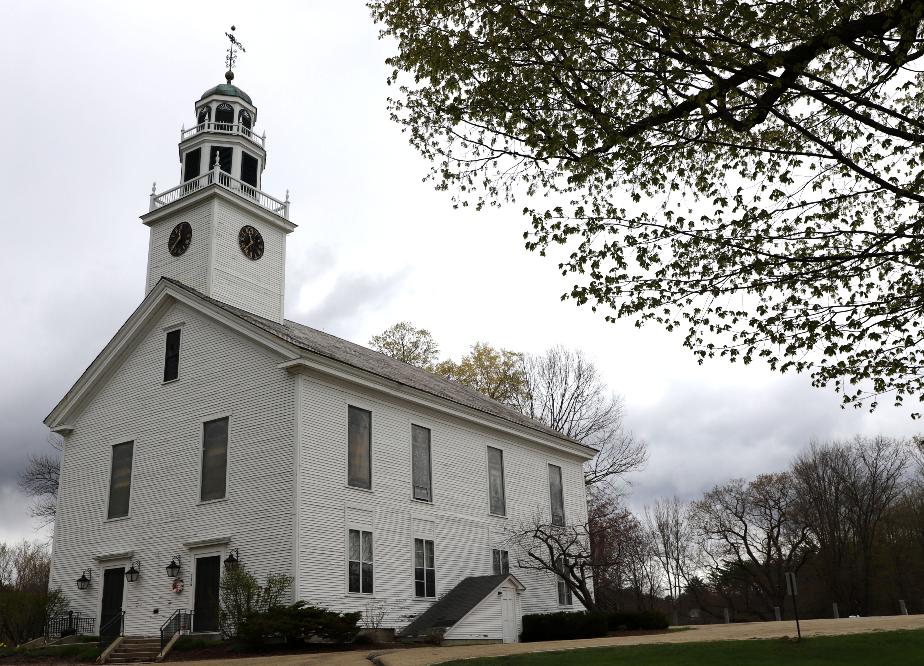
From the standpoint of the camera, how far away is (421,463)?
26656mm

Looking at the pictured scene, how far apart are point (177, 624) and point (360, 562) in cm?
493

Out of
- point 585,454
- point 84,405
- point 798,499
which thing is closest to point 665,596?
point 798,499

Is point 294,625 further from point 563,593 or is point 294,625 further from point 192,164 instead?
point 192,164

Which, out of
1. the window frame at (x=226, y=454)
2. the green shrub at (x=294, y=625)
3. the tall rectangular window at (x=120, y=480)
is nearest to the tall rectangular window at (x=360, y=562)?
the green shrub at (x=294, y=625)

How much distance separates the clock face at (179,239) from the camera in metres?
28.2

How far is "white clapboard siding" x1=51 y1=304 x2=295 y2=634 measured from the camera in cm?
2255

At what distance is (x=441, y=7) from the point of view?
10969mm

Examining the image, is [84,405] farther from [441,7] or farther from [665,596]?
[665,596]

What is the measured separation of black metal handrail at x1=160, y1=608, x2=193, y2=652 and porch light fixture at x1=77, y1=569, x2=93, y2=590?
4.13 metres

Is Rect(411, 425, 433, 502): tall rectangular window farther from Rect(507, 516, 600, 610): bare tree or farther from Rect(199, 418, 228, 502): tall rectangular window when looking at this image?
Rect(199, 418, 228, 502): tall rectangular window

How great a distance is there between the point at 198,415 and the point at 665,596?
184 ft

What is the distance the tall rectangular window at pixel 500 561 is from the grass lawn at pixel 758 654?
1067cm

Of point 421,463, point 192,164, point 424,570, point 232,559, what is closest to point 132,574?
A: point 232,559

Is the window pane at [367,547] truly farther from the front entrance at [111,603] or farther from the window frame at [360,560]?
the front entrance at [111,603]
